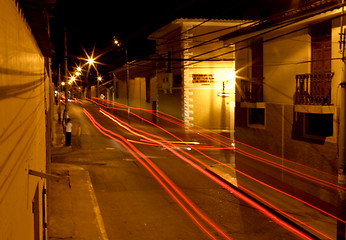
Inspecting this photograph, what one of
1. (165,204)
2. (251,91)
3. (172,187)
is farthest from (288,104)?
(165,204)

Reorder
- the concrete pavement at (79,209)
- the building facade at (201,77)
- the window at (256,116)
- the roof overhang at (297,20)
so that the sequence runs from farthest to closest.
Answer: the building facade at (201,77), the window at (256,116), the roof overhang at (297,20), the concrete pavement at (79,209)

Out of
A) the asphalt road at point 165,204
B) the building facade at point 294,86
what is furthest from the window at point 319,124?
the asphalt road at point 165,204

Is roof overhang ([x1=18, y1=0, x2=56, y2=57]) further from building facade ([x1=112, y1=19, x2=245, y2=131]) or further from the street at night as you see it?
building facade ([x1=112, y1=19, x2=245, y2=131])

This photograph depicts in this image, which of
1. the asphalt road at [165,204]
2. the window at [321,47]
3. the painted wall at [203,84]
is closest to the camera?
the asphalt road at [165,204]

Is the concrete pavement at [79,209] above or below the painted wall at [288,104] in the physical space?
below

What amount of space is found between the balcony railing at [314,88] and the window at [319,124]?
785 mm

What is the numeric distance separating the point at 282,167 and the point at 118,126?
22529 millimetres

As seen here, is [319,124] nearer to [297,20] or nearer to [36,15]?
[297,20]

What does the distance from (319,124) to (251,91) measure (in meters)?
3.84

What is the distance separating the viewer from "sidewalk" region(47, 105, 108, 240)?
30.8ft

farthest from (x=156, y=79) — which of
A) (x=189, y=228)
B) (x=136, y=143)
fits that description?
(x=189, y=228)

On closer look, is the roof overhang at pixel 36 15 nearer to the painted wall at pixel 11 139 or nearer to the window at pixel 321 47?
the painted wall at pixel 11 139

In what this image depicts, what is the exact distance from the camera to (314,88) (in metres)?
12.6

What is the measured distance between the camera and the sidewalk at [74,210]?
9391 mm
